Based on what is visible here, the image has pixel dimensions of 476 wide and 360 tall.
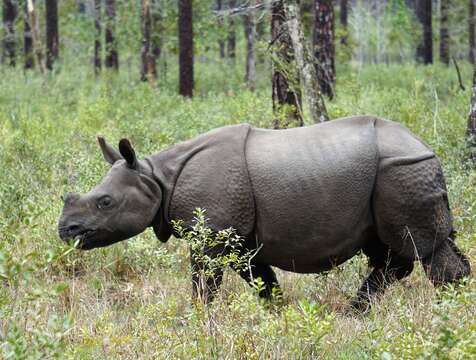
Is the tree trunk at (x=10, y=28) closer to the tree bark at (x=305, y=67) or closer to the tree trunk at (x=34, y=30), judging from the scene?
the tree trunk at (x=34, y=30)

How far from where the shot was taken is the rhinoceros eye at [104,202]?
5234 millimetres

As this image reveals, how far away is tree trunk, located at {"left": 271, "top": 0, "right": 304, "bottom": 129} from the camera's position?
963 cm

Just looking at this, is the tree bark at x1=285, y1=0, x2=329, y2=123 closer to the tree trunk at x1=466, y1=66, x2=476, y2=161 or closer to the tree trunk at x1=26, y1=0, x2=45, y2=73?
the tree trunk at x1=466, y1=66, x2=476, y2=161

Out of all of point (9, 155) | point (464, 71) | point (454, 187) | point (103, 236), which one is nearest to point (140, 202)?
point (103, 236)

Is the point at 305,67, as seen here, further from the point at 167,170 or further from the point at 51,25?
the point at 51,25

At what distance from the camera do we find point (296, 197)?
17.3ft

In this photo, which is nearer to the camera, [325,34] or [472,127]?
[472,127]

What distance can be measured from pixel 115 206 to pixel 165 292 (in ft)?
3.01

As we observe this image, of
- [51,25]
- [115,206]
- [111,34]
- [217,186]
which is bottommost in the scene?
[115,206]

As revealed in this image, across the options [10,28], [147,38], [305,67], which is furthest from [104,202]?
[10,28]

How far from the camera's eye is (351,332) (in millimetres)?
4898

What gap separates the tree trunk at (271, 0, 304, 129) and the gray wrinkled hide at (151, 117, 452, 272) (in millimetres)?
3968

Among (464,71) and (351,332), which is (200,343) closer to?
(351,332)

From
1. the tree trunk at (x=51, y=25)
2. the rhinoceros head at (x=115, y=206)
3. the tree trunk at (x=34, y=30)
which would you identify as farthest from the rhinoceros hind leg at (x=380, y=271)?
the tree trunk at (x=51, y=25)
